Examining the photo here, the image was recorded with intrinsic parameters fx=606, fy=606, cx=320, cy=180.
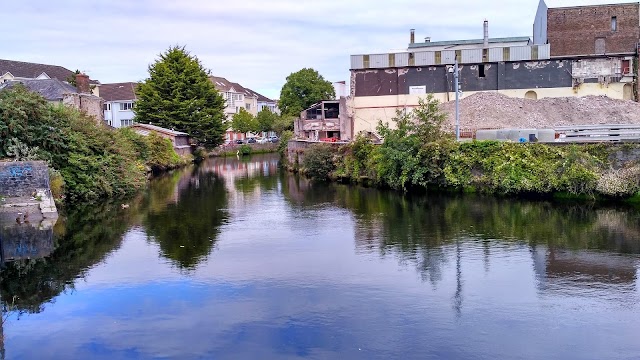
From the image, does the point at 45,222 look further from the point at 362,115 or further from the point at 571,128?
the point at 362,115

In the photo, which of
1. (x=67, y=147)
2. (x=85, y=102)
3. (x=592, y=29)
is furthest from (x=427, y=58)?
(x=67, y=147)

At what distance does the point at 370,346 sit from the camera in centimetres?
1216

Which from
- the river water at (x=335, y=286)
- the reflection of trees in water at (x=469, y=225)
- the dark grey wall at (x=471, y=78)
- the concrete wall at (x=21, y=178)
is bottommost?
the river water at (x=335, y=286)

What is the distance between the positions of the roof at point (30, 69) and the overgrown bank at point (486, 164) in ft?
149

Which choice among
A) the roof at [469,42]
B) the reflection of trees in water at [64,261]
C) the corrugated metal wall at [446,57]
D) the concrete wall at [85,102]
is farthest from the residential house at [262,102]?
the reflection of trees in water at [64,261]

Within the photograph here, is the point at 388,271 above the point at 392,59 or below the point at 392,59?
below

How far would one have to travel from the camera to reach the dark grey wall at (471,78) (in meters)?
50.2

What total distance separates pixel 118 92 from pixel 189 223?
199ft

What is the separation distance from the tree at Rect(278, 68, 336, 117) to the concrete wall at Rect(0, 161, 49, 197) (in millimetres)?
60853

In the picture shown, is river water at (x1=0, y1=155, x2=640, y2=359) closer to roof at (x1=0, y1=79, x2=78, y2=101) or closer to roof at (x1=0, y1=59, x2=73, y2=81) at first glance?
roof at (x1=0, y1=79, x2=78, y2=101)

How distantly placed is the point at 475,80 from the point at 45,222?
37.3 m

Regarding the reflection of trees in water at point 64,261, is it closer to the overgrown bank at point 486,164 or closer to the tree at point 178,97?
the overgrown bank at point 486,164

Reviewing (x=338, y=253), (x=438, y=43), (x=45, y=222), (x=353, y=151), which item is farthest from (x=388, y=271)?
(x=438, y=43)

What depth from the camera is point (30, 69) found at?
70062 millimetres
